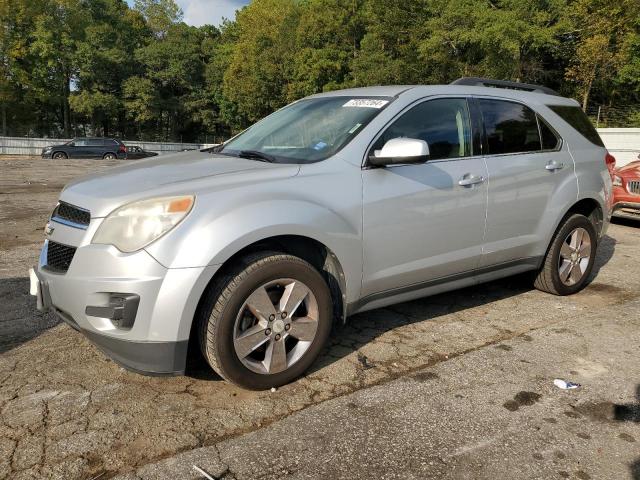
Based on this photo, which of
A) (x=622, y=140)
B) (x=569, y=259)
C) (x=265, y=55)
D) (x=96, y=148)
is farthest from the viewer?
(x=265, y=55)

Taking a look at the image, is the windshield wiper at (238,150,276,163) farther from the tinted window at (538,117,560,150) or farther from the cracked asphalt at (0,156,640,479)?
the tinted window at (538,117,560,150)

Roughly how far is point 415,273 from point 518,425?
1168mm

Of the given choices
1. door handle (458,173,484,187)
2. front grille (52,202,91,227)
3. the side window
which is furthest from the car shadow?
door handle (458,173,484,187)

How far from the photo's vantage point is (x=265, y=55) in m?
46.8

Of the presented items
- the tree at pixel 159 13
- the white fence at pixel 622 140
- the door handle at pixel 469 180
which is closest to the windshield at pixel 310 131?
the door handle at pixel 469 180

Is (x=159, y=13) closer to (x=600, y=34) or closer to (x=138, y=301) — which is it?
(x=600, y=34)

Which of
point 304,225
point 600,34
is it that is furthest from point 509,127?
point 600,34

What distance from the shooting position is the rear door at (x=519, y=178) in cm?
391

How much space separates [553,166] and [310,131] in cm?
211

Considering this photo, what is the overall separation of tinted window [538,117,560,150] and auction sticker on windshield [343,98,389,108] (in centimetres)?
164

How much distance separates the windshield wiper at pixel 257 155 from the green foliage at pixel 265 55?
26.8 metres

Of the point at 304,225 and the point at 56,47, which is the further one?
the point at 56,47

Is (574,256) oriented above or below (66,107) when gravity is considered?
below

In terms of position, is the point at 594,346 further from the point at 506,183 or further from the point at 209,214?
the point at 209,214
